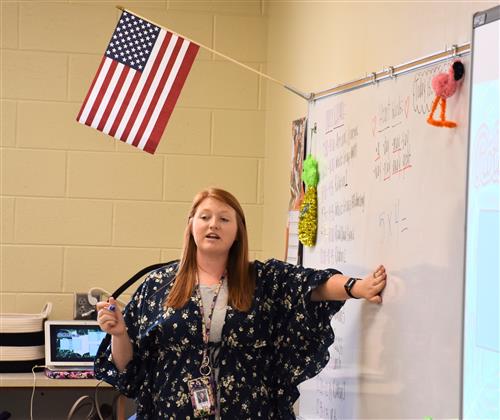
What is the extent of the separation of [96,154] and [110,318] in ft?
5.86

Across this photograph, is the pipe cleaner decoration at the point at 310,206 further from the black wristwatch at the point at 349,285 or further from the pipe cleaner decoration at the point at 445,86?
the pipe cleaner decoration at the point at 445,86

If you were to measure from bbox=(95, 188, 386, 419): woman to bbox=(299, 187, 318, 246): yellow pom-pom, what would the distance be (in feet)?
0.93

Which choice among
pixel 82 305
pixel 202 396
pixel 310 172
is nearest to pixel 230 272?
pixel 202 396

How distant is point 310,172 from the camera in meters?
3.01

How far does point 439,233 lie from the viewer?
6.65ft

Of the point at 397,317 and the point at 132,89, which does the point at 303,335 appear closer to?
the point at 397,317

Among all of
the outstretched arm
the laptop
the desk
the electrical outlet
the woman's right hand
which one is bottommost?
the desk

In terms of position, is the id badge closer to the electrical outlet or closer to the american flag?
the american flag

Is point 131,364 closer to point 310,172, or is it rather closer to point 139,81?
point 310,172

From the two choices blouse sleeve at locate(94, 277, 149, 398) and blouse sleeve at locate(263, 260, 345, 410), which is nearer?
blouse sleeve at locate(263, 260, 345, 410)

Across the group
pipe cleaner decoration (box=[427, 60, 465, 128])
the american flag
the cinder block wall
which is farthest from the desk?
pipe cleaner decoration (box=[427, 60, 465, 128])

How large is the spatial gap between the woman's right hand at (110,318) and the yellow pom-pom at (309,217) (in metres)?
0.69

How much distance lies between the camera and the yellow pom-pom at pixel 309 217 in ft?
9.80

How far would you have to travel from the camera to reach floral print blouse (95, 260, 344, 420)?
2634 millimetres
